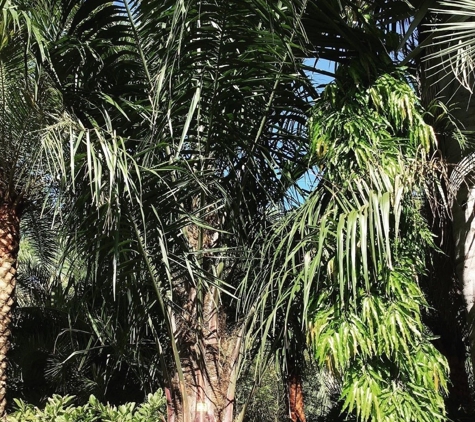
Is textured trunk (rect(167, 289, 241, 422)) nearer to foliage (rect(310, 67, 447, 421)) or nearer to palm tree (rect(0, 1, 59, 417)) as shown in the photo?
foliage (rect(310, 67, 447, 421))

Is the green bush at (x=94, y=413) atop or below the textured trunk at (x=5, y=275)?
below

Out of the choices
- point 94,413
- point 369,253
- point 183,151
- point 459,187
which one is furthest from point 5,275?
point 459,187

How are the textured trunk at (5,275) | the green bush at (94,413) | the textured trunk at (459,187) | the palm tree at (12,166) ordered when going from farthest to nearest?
the textured trunk at (5,275), the green bush at (94,413), the palm tree at (12,166), the textured trunk at (459,187)

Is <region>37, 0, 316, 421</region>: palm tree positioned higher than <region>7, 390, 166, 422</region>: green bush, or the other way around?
<region>37, 0, 316, 421</region>: palm tree

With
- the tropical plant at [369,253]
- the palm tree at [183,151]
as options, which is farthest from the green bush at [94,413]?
the tropical plant at [369,253]

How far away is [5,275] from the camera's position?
5309 millimetres

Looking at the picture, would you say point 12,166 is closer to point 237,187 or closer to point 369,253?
point 237,187

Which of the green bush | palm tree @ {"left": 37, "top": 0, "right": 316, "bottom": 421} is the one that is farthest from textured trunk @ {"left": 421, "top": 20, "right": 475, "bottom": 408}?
the green bush

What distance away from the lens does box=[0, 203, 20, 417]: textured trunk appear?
5273mm

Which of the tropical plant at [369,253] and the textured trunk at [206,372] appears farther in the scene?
the textured trunk at [206,372]

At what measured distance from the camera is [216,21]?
3.42m

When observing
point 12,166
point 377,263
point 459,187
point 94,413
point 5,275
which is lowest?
point 94,413

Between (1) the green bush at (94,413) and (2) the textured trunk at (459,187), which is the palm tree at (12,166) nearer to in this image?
(1) the green bush at (94,413)

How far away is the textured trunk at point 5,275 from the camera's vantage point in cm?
527
